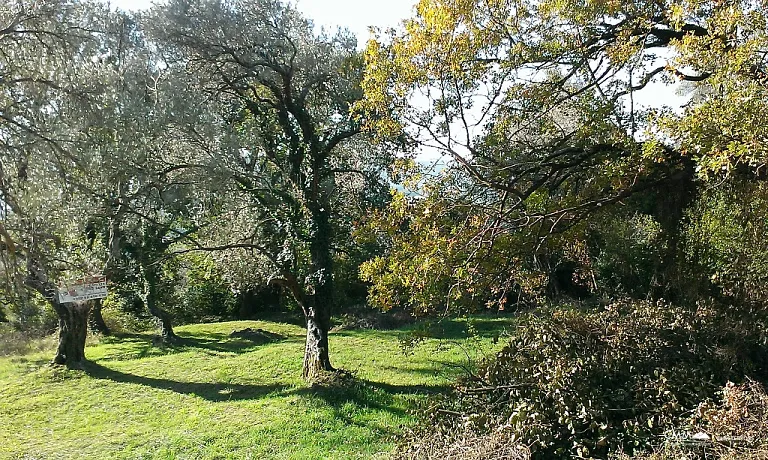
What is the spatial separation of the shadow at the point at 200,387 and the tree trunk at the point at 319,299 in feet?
2.43

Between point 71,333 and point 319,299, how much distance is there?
6.18 meters

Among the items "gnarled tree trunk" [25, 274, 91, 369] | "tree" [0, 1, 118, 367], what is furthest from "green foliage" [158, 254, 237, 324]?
"tree" [0, 1, 118, 367]

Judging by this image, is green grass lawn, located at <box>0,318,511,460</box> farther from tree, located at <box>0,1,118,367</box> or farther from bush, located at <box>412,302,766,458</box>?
tree, located at <box>0,1,118,367</box>

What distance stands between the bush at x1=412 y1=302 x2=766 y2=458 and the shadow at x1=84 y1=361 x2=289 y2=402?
17.2 ft

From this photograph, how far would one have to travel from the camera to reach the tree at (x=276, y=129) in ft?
31.1

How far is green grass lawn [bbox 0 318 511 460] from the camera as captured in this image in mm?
8141

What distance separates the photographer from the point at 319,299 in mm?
10797

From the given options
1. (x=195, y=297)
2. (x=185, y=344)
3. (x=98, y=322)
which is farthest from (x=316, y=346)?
(x=195, y=297)

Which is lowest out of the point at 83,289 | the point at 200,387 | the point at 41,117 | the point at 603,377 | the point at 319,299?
the point at 200,387

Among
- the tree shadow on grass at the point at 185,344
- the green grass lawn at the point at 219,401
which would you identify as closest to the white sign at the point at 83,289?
the green grass lawn at the point at 219,401

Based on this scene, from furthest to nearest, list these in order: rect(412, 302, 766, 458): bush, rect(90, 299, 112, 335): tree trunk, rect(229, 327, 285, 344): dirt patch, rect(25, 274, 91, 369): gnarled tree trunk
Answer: rect(90, 299, 112, 335): tree trunk, rect(229, 327, 285, 344): dirt patch, rect(25, 274, 91, 369): gnarled tree trunk, rect(412, 302, 766, 458): bush

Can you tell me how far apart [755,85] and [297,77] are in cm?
780

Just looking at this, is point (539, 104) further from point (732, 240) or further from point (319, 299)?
point (319, 299)

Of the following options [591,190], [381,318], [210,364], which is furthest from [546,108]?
[381,318]
